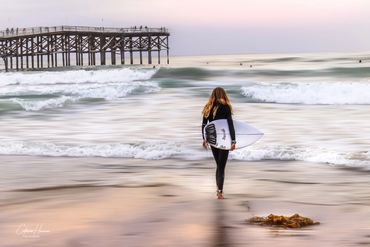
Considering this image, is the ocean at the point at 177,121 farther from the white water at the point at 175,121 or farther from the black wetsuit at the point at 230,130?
the black wetsuit at the point at 230,130

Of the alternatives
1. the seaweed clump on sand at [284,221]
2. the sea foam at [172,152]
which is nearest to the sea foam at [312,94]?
the sea foam at [172,152]

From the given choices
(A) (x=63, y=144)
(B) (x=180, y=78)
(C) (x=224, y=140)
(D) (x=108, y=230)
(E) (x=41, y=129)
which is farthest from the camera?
(B) (x=180, y=78)

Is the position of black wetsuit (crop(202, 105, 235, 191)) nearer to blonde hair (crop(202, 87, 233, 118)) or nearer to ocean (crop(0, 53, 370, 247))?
blonde hair (crop(202, 87, 233, 118))

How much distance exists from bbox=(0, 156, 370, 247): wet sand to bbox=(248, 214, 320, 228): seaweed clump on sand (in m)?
0.14

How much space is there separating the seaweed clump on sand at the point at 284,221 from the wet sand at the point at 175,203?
0.14 metres

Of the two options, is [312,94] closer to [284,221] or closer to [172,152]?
[172,152]

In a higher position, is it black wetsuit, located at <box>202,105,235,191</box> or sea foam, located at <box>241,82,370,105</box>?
black wetsuit, located at <box>202,105,235,191</box>

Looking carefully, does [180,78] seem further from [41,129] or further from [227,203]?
[227,203]

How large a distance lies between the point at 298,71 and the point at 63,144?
1361 inches

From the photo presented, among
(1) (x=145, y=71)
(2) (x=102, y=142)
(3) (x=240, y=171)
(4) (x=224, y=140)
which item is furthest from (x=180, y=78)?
(4) (x=224, y=140)

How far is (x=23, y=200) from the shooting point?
8523mm

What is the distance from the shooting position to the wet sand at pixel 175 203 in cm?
655

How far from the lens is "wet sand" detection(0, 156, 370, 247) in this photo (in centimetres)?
655

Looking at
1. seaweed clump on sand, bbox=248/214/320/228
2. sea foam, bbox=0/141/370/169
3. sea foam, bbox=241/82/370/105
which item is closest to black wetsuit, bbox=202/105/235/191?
seaweed clump on sand, bbox=248/214/320/228
